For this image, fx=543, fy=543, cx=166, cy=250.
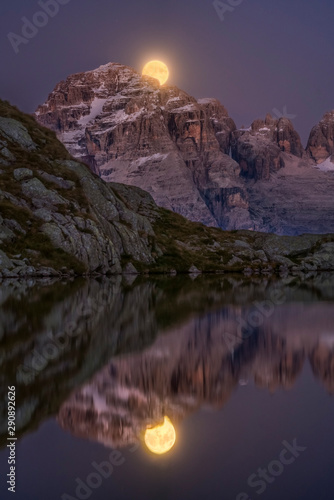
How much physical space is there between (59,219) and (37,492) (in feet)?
322

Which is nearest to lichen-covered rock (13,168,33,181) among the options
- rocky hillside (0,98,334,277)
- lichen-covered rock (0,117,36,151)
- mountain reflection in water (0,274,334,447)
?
rocky hillside (0,98,334,277)

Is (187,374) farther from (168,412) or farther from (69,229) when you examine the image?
(69,229)

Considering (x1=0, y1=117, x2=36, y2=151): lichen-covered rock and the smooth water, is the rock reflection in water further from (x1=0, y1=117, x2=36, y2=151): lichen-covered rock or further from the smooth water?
(x1=0, y1=117, x2=36, y2=151): lichen-covered rock

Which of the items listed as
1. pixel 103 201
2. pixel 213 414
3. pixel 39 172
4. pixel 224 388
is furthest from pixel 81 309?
pixel 103 201

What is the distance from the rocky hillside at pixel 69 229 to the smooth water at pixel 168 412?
65.8 metres

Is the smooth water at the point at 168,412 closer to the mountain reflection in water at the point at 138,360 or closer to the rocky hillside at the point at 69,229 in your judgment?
the mountain reflection in water at the point at 138,360

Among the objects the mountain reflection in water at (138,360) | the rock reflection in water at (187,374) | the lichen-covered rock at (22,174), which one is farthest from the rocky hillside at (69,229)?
the rock reflection in water at (187,374)

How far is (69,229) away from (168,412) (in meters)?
→ 92.9

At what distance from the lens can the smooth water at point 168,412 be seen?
12.2 meters

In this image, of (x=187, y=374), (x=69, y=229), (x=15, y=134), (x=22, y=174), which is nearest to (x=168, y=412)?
(x=187, y=374)

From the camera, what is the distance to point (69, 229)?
107188mm

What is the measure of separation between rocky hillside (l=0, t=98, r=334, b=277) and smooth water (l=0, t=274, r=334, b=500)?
6579cm

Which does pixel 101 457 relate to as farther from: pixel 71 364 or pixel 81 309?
pixel 81 309

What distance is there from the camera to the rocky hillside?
99000 mm
